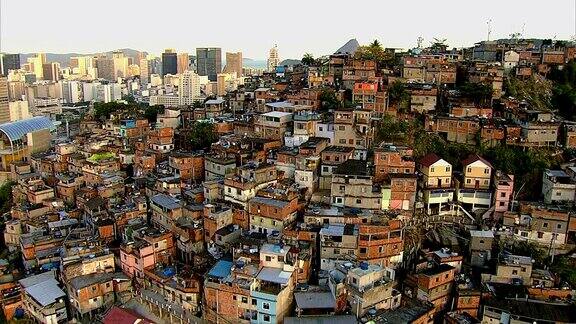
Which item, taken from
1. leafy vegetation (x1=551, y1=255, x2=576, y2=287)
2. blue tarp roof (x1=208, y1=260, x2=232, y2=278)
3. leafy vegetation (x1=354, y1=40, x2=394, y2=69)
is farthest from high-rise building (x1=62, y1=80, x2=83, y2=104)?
leafy vegetation (x1=551, y1=255, x2=576, y2=287)

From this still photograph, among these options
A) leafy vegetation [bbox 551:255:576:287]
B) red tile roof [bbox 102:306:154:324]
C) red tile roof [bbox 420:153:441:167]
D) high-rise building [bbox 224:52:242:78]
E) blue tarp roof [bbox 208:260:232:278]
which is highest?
high-rise building [bbox 224:52:242:78]

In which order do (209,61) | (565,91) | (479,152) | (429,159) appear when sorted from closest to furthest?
(429,159) → (479,152) → (565,91) → (209,61)

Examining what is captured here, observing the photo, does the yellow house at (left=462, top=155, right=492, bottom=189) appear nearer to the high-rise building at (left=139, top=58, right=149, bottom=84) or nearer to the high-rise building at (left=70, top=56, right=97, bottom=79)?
the high-rise building at (left=139, top=58, right=149, bottom=84)

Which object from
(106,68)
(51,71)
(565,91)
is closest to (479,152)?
(565,91)

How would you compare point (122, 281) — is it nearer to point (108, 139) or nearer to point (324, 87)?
point (108, 139)

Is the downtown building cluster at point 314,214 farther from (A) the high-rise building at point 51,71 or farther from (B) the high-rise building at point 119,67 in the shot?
(B) the high-rise building at point 119,67

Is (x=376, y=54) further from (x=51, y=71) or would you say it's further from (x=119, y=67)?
(x=119, y=67)
